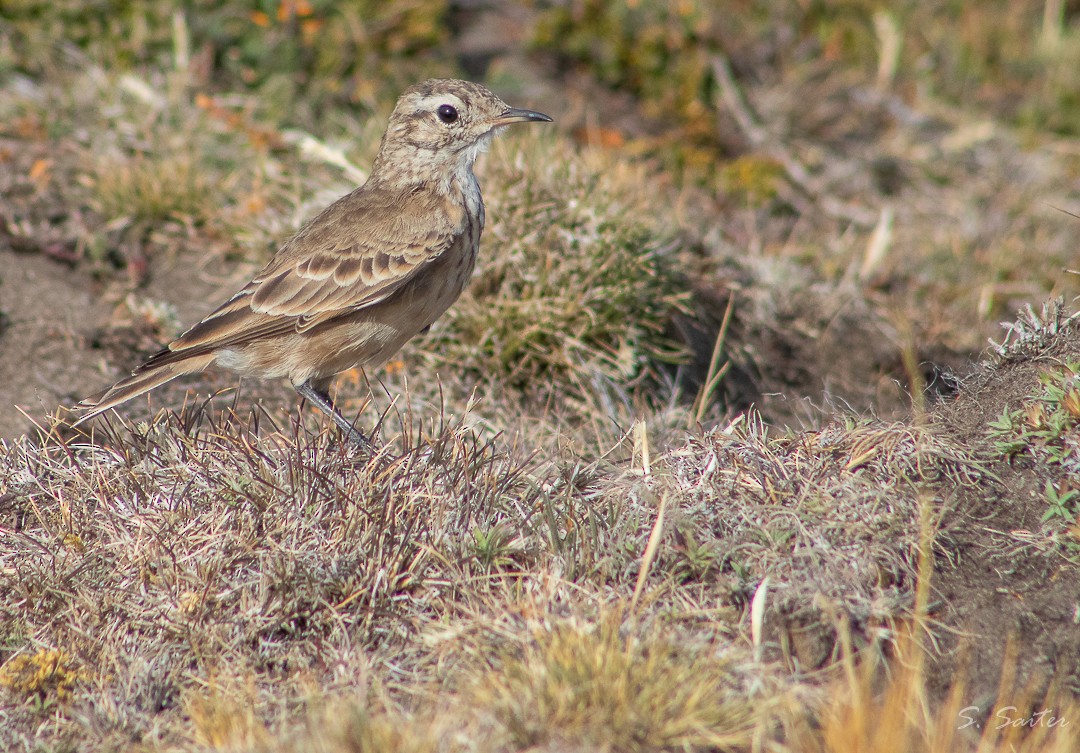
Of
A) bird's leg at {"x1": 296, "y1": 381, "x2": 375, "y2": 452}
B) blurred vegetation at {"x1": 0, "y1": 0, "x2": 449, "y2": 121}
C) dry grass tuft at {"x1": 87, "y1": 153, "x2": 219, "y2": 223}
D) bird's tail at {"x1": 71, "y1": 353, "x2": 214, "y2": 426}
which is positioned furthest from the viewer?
blurred vegetation at {"x1": 0, "y1": 0, "x2": 449, "y2": 121}

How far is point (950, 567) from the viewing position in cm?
421

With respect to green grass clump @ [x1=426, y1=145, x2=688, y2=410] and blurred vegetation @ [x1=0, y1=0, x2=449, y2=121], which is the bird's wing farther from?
blurred vegetation @ [x1=0, y1=0, x2=449, y2=121]

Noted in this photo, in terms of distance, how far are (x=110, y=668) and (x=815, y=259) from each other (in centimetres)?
607

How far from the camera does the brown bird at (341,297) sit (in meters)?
5.48

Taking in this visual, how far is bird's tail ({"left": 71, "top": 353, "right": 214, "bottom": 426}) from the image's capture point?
5.21 m

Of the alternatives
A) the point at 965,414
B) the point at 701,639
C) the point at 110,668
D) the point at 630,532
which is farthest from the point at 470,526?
the point at 965,414

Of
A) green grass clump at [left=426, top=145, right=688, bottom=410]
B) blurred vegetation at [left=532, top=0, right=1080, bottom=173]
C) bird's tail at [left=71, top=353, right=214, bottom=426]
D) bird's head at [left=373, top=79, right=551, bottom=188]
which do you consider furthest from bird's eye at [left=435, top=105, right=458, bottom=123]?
blurred vegetation at [left=532, top=0, right=1080, bottom=173]

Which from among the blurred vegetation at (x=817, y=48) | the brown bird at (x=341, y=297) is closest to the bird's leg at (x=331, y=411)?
the brown bird at (x=341, y=297)

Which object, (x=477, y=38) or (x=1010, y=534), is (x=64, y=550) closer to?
(x=1010, y=534)

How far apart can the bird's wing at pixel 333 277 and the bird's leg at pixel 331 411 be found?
0.32 meters

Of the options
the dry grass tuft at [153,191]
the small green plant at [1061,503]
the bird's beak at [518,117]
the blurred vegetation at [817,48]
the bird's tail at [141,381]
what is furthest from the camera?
the blurred vegetation at [817,48]

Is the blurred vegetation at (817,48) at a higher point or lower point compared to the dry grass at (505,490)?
higher

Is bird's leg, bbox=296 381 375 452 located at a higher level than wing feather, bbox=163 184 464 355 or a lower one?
lower

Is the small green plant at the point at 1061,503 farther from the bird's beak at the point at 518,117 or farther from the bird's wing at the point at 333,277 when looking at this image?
the bird's beak at the point at 518,117
